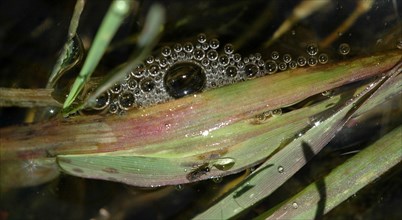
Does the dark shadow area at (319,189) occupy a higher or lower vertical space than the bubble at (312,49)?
lower

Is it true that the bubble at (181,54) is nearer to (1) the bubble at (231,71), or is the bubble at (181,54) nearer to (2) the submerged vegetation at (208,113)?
(2) the submerged vegetation at (208,113)

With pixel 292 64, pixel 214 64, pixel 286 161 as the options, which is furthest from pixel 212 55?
pixel 286 161

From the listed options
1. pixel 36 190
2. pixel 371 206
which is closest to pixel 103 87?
pixel 36 190

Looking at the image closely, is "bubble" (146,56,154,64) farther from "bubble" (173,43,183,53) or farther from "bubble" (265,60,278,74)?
"bubble" (265,60,278,74)

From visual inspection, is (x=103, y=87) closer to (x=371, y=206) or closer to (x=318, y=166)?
(x=318, y=166)

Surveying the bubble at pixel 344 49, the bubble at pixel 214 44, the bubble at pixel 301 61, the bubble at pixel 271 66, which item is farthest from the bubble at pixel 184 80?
the bubble at pixel 344 49
